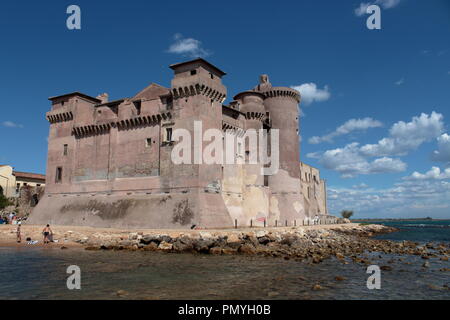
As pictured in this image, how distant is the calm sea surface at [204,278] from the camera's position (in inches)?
417

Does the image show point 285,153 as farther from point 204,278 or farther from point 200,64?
point 204,278

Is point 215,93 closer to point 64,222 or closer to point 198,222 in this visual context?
point 198,222

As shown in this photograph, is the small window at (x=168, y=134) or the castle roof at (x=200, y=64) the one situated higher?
the castle roof at (x=200, y=64)

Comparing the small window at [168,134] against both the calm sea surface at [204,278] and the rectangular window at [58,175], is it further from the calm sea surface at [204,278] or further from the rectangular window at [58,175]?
the rectangular window at [58,175]

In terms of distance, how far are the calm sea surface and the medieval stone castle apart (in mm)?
8608

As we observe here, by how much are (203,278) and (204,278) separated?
0.04 m

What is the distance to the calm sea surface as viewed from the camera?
1059 centimetres

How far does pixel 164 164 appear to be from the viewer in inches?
1125

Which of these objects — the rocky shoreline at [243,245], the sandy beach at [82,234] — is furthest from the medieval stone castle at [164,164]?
the rocky shoreline at [243,245]

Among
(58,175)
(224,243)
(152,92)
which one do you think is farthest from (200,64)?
(58,175)

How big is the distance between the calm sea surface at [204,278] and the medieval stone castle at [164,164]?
861 cm

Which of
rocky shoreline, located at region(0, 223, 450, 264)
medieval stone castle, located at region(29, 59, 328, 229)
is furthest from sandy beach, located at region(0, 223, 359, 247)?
medieval stone castle, located at region(29, 59, 328, 229)
